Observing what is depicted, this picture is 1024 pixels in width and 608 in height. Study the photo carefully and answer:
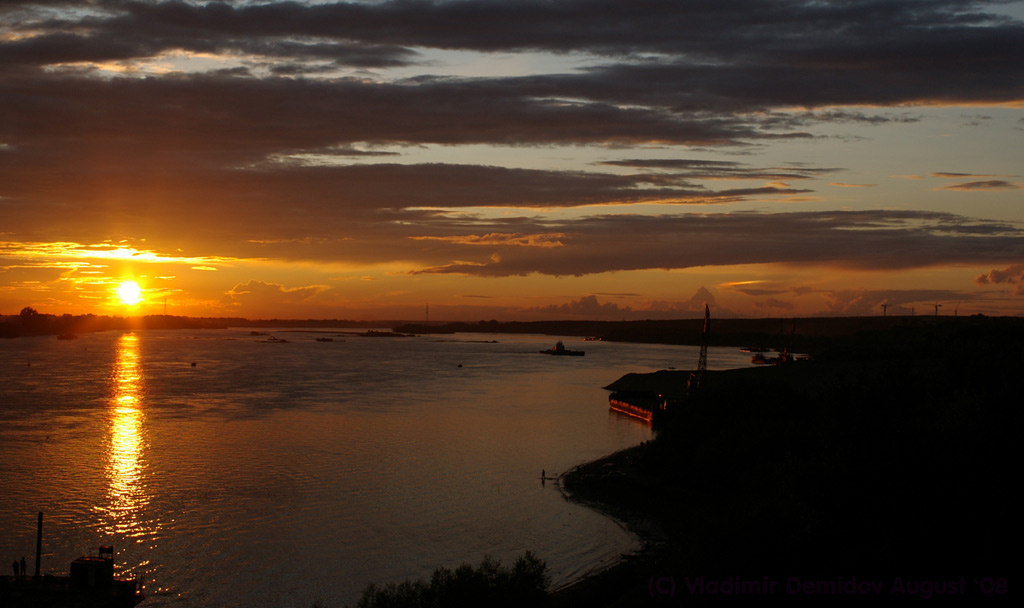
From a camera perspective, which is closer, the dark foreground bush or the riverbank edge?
the dark foreground bush

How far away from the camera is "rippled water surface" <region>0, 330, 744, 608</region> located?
31047 mm

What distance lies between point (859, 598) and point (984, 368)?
1369cm

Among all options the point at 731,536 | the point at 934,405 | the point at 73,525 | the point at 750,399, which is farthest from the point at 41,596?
the point at 750,399

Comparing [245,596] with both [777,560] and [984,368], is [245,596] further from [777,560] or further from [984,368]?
[984,368]

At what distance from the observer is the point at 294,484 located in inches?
1742

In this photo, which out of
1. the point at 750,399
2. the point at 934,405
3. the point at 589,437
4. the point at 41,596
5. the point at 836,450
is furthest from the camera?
the point at 589,437

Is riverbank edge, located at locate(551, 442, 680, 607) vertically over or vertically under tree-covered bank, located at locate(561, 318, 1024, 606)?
under

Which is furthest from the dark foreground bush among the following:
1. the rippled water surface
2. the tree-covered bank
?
the rippled water surface

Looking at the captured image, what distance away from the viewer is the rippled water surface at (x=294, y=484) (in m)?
31.0

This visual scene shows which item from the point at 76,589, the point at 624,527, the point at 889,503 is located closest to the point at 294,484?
the point at 76,589

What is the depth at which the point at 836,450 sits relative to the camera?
20.0 m

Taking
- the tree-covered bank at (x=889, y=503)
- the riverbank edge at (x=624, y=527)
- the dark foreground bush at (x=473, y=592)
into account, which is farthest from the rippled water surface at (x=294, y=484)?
the tree-covered bank at (x=889, y=503)

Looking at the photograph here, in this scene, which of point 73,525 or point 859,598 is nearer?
point 859,598

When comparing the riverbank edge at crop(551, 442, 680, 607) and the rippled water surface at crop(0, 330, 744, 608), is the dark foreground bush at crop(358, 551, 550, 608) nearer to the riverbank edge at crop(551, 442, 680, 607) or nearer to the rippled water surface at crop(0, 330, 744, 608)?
the riverbank edge at crop(551, 442, 680, 607)
